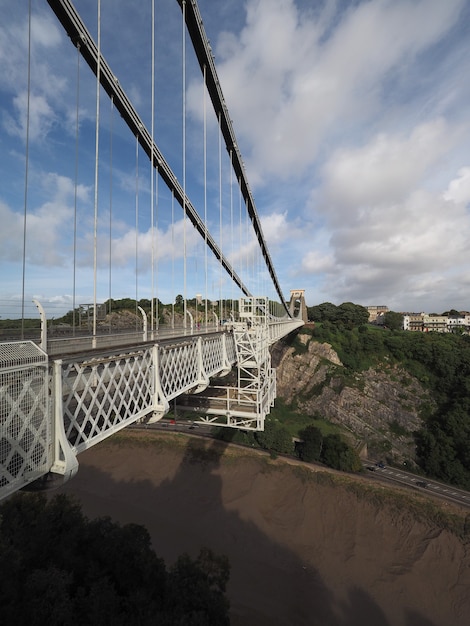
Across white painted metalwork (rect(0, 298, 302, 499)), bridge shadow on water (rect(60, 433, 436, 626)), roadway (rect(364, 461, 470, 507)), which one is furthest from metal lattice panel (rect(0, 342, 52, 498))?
roadway (rect(364, 461, 470, 507))

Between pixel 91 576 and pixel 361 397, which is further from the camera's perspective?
pixel 361 397

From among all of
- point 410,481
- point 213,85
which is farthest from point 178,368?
point 410,481

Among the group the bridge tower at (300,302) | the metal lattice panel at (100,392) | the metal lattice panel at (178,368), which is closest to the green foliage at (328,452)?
the metal lattice panel at (178,368)

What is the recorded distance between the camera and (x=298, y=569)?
17.9m

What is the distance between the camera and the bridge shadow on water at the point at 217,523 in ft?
52.1

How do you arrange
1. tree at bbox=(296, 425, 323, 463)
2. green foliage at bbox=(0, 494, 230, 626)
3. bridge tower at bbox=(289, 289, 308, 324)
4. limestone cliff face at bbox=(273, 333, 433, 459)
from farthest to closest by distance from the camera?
bridge tower at bbox=(289, 289, 308, 324), limestone cliff face at bbox=(273, 333, 433, 459), tree at bbox=(296, 425, 323, 463), green foliage at bbox=(0, 494, 230, 626)

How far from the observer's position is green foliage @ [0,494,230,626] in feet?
31.5

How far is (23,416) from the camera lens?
14.4 feet

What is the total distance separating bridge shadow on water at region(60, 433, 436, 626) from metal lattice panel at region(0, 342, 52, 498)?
56.0 ft

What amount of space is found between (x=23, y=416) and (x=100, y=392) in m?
2.31

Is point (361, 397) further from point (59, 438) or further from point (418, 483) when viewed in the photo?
point (59, 438)

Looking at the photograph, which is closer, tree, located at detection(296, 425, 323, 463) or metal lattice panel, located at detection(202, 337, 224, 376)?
metal lattice panel, located at detection(202, 337, 224, 376)

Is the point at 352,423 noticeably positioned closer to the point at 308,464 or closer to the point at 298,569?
the point at 308,464

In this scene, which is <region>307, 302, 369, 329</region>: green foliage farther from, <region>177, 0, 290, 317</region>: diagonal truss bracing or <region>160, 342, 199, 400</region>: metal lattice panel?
<region>160, 342, 199, 400</region>: metal lattice panel
